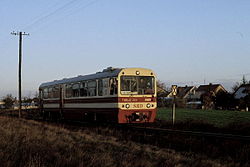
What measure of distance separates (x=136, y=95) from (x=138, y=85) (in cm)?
56

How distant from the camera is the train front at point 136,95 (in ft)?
59.1

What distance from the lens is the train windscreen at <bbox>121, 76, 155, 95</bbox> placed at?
18.1 m

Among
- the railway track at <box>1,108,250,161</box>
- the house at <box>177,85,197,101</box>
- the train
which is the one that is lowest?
the railway track at <box>1,108,250,161</box>

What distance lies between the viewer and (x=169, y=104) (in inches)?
2618

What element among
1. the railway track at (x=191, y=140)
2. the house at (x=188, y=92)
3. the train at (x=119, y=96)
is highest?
the house at (x=188, y=92)

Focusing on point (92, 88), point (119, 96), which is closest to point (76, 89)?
point (92, 88)

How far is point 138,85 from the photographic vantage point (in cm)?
1864

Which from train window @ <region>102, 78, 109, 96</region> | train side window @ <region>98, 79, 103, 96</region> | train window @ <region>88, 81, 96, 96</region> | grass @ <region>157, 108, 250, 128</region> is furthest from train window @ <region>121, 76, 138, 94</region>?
grass @ <region>157, 108, 250, 128</region>

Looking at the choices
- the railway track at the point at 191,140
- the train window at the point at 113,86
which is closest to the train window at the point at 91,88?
the train window at the point at 113,86

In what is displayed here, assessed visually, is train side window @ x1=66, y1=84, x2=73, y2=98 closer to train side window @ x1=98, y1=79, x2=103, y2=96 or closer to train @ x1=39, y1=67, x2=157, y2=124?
train @ x1=39, y1=67, x2=157, y2=124

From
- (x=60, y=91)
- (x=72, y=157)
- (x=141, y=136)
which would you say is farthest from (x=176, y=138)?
Result: (x=60, y=91)

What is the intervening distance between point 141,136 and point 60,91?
1142 cm

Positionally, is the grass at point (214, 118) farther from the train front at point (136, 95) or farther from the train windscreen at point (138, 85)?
the train windscreen at point (138, 85)

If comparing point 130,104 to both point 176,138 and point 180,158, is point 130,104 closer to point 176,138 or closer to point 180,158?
point 176,138
